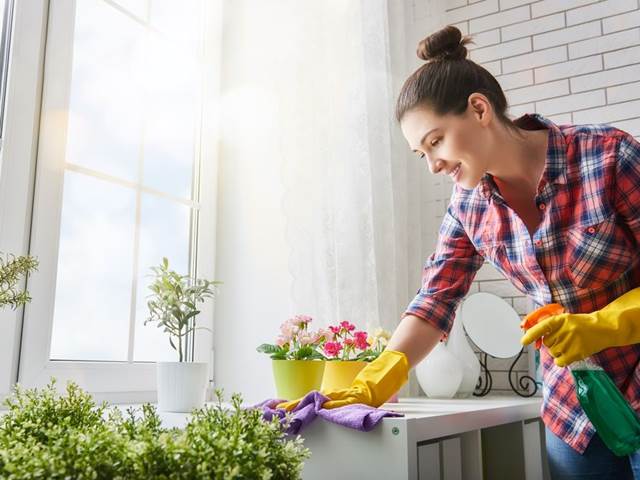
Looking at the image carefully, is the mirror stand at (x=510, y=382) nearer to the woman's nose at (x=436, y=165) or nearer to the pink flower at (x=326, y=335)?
the pink flower at (x=326, y=335)

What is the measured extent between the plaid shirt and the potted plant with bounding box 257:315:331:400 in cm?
47

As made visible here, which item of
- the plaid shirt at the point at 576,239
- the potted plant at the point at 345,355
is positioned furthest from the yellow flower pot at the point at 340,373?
the plaid shirt at the point at 576,239

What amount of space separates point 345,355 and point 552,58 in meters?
1.38

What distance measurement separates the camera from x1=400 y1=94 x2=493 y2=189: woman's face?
1.32 metres

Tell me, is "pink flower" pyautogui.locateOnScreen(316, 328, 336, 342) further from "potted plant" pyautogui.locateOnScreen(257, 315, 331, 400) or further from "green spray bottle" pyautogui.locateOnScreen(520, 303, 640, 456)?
"green spray bottle" pyautogui.locateOnScreen(520, 303, 640, 456)

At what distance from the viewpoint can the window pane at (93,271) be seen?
5.54 ft

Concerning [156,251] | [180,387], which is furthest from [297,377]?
[156,251]

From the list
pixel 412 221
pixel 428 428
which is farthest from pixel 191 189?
pixel 428 428

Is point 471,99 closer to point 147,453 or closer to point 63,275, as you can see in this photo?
point 147,453

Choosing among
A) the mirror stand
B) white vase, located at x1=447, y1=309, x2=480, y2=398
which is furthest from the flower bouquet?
the mirror stand

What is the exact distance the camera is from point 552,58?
235cm

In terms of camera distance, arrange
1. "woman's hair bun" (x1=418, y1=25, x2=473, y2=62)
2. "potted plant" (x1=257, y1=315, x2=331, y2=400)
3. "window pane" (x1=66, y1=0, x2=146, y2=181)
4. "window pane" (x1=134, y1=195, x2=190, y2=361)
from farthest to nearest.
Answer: "window pane" (x1=134, y1=195, x2=190, y2=361), "window pane" (x1=66, y1=0, x2=146, y2=181), "potted plant" (x1=257, y1=315, x2=331, y2=400), "woman's hair bun" (x1=418, y1=25, x2=473, y2=62)

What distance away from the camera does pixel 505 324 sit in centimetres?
219

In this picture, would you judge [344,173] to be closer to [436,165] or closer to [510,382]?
[436,165]
